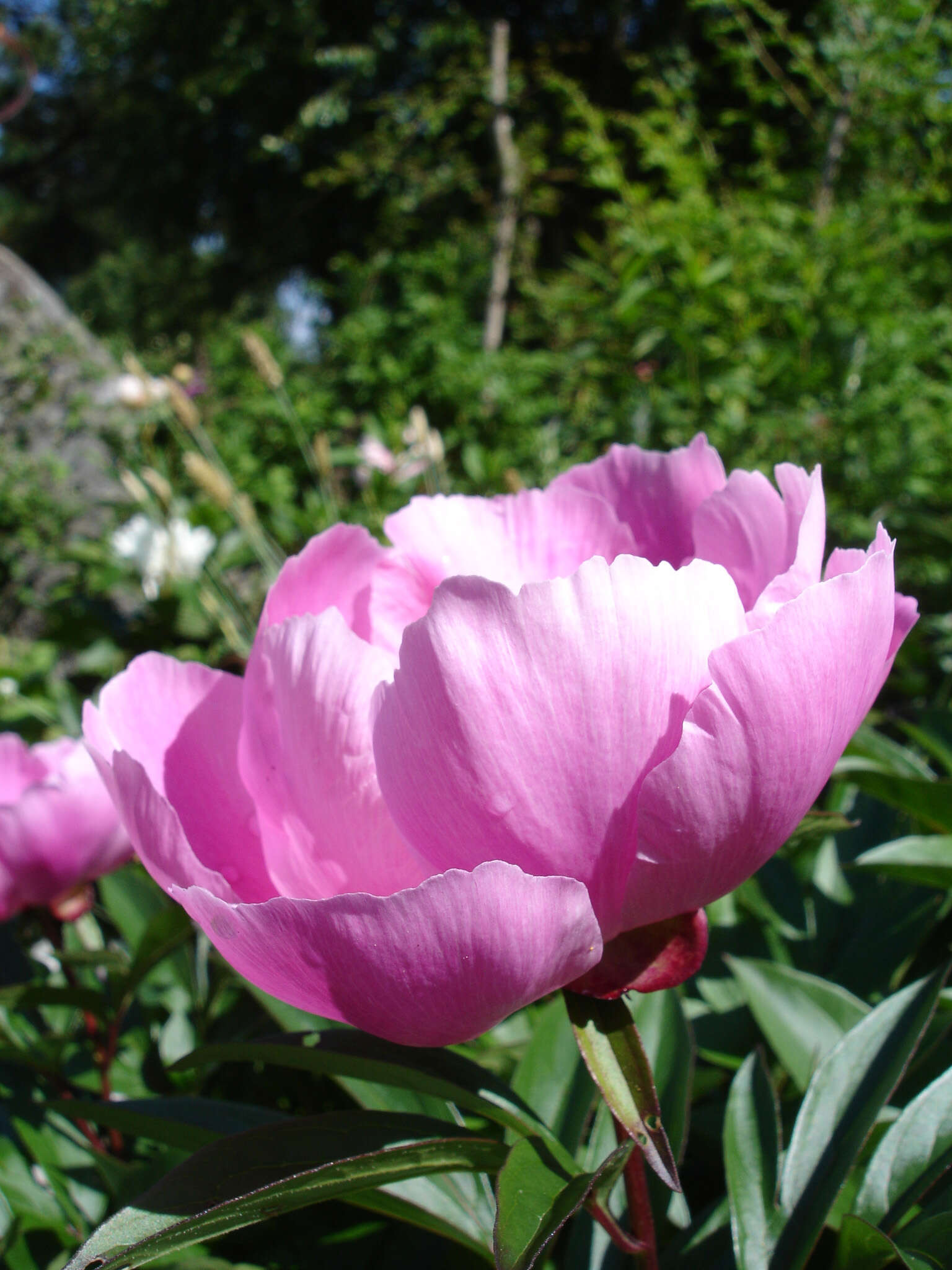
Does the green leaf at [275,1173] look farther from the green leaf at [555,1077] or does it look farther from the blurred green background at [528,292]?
the blurred green background at [528,292]

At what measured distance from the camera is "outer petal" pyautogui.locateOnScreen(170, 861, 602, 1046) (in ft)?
0.73

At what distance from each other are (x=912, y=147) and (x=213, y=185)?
7574mm

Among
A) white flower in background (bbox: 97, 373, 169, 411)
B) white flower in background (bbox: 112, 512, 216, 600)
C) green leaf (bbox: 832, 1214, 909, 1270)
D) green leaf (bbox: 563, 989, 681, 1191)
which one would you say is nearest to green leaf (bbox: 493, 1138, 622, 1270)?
green leaf (bbox: 563, 989, 681, 1191)

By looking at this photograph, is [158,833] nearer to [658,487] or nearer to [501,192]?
[658,487]

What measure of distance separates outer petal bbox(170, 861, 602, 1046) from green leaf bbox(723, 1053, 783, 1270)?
18cm

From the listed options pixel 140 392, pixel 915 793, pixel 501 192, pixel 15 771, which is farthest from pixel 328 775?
pixel 501 192

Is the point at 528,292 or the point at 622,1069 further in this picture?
the point at 528,292

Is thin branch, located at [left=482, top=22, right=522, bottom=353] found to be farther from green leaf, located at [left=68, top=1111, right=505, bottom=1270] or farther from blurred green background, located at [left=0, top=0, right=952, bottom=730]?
green leaf, located at [left=68, top=1111, right=505, bottom=1270]

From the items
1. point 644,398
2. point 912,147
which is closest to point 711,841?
point 644,398

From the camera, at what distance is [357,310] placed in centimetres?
374

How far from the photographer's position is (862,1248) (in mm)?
325

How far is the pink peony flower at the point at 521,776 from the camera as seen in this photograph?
0.76 ft

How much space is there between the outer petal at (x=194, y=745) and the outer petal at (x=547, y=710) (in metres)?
0.08

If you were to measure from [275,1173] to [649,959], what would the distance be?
0.14 metres
